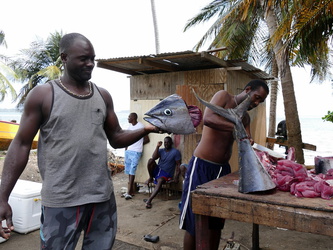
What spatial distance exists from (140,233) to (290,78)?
5.81 meters

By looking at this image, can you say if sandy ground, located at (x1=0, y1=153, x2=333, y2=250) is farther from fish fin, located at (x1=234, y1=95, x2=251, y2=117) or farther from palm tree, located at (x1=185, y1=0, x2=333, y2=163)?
palm tree, located at (x1=185, y1=0, x2=333, y2=163)

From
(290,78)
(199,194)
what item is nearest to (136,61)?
(199,194)

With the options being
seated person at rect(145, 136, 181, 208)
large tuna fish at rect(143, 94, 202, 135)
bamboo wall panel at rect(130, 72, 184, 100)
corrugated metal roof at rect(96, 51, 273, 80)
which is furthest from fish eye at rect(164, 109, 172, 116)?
bamboo wall panel at rect(130, 72, 184, 100)

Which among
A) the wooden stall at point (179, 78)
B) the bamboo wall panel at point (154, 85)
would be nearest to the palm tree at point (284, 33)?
the wooden stall at point (179, 78)

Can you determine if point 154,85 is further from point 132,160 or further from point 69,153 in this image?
point 69,153

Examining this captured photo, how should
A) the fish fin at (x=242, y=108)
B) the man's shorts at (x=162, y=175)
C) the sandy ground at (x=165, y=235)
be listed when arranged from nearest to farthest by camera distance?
the fish fin at (x=242, y=108) → the sandy ground at (x=165, y=235) → the man's shorts at (x=162, y=175)

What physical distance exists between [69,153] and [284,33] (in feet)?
19.4

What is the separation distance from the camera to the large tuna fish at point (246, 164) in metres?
1.88

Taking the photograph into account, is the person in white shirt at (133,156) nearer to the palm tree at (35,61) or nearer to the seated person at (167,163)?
the seated person at (167,163)

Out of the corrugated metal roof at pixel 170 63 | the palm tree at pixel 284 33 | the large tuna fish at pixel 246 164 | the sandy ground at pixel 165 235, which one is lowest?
the sandy ground at pixel 165 235

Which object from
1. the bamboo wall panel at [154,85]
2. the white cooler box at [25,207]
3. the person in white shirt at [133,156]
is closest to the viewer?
the white cooler box at [25,207]

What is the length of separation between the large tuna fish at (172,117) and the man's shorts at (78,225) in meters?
0.59

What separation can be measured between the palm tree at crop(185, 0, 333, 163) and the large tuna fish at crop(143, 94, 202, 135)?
4968 millimetres

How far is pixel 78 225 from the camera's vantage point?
1.64m
